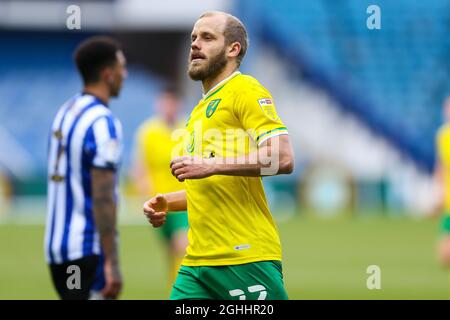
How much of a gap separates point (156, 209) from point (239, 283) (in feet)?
2.37

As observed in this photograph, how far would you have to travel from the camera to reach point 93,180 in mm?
6785

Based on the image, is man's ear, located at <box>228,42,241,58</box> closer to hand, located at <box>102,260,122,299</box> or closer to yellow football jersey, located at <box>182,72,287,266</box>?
yellow football jersey, located at <box>182,72,287,266</box>

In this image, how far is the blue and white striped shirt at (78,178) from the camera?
684 centimetres

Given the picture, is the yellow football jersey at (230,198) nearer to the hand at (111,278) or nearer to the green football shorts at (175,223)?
the hand at (111,278)

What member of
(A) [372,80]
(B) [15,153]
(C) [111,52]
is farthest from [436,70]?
(C) [111,52]

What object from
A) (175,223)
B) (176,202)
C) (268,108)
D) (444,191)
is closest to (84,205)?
(176,202)

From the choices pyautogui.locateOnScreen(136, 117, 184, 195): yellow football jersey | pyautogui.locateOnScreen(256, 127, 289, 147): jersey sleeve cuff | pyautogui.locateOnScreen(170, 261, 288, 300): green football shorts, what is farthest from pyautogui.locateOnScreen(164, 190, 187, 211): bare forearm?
pyautogui.locateOnScreen(136, 117, 184, 195): yellow football jersey

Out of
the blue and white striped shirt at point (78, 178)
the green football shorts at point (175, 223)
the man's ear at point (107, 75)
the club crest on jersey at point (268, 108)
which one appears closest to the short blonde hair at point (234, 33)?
the club crest on jersey at point (268, 108)

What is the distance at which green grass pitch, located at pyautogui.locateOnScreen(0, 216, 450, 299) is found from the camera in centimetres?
1184

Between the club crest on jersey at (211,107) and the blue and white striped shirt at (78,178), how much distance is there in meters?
1.46

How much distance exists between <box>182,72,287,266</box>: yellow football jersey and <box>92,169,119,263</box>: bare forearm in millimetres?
1301

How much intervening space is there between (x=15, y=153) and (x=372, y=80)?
13.3 m

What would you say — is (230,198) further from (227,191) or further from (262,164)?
(262,164)
